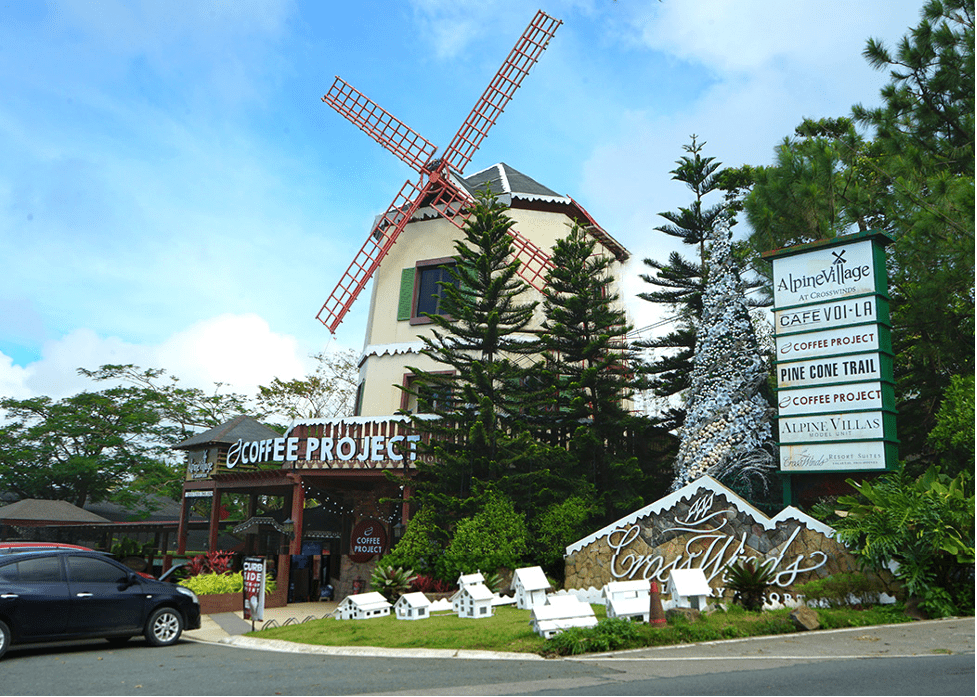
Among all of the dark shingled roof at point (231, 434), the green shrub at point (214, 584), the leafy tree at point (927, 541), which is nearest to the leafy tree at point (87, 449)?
the dark shingled roof at point (231, 434)

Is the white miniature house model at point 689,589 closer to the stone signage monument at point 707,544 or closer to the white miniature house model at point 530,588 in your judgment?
the stone signage monument at point 707,544

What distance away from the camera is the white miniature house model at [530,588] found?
1384cm

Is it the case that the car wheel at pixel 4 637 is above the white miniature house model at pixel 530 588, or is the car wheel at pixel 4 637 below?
below

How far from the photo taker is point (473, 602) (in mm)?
13211

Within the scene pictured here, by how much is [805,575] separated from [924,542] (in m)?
1.95

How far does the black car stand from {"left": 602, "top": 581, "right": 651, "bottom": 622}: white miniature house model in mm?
6706

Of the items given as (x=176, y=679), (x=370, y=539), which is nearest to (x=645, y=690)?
(x=176, y=679)

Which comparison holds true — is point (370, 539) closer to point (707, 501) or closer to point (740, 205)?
point (707, 501)

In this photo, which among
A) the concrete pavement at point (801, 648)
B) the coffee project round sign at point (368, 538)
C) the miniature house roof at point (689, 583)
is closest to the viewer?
the concrete pavement at point (801, 648)

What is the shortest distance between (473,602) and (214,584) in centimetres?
781

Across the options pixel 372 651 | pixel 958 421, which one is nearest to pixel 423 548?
pixel 372 651

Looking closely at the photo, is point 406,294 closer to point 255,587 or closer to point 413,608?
point 255,587

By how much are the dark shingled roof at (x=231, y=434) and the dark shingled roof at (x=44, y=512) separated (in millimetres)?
6977

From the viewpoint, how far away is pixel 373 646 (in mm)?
11250
